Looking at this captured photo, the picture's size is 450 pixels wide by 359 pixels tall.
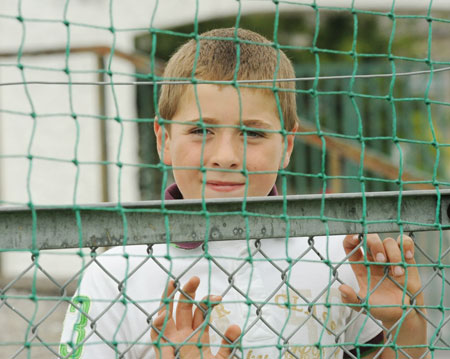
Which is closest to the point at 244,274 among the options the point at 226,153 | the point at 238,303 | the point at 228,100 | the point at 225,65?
the point at 238,303

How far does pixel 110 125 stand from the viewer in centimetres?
548

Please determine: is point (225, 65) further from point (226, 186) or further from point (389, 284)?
point (389, 284)

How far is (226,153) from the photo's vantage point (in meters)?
1.88

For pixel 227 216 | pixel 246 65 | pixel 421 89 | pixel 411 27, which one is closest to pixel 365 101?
pixel 421 89

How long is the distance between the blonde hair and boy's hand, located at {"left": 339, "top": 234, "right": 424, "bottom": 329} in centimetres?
46

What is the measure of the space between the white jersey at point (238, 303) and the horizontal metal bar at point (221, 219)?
169 millimetres

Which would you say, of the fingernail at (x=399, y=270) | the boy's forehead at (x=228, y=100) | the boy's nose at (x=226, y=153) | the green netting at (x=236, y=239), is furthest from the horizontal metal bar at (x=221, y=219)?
the boy's forehead at (x=228, y=100)

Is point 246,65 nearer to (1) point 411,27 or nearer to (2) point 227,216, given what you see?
(2) point 227,216

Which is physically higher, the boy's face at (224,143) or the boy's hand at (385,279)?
the boy's face at (224,143)

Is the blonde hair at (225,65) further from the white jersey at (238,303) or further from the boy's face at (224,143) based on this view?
the white jersey at (238,303)

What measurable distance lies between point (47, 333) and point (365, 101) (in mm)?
3574

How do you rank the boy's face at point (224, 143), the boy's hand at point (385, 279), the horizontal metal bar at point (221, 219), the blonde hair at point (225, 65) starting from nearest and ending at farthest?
the horizontal metal bar at point (221, 219)
the boy's hand at point (385, 279)
the boy's face at point (224, 143)
the blonde hair at point (225, 65)

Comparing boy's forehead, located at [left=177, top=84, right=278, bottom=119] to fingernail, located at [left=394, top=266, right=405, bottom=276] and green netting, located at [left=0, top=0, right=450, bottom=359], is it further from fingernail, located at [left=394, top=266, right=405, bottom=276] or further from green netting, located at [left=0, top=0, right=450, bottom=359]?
fingernail, located at [left=394, top=266, right=405, bottom=276]

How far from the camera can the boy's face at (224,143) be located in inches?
75.4
